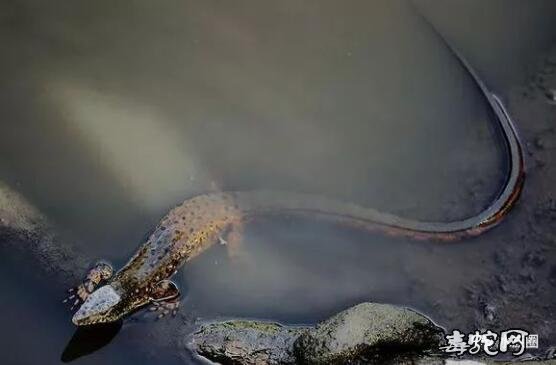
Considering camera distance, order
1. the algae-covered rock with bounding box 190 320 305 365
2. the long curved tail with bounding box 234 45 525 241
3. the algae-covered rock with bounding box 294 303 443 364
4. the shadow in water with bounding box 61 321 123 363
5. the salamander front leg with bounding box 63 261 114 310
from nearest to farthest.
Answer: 1. the algae-covered rock with bounding box 294 303 443 364
2. the algae-covered rock with bounding box 190 320 305 365
3. the shadow in water with bounding box 61 321 123 363
4. the salamander front leg with bounding box 63 261 114 310
5. the long curved tail with bounding box 234 45 525 241

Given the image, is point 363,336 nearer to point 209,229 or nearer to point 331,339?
point 331,339

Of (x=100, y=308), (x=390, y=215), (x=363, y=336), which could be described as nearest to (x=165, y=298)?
(x=100, y=308)

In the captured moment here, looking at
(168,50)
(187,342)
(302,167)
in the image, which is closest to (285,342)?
(187,342)

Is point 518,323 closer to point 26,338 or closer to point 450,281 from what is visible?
point 450,281

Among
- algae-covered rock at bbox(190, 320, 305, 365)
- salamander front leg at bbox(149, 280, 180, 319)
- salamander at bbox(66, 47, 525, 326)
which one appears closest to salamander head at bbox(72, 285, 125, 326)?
salamander at bbox(66, 47, 525, 326)

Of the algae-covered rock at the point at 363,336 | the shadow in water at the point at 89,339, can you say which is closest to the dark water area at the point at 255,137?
the shadow in water at the point at 89,339

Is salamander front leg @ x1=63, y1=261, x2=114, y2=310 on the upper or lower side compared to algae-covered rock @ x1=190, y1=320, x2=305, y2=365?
upper

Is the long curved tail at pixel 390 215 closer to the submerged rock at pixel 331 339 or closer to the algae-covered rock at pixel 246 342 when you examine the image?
the submerged rock at pixel 331 339

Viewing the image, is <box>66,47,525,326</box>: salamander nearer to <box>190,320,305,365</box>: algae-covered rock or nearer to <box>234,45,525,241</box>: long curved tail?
<box>234,45,525,241</box>: long curved tail
